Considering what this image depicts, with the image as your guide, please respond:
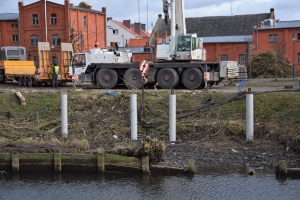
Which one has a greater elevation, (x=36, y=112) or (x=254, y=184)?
(x=36, y=112)

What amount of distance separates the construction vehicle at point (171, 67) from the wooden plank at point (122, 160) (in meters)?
11.7

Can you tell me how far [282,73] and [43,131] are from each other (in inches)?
1082

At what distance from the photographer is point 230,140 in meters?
17.8

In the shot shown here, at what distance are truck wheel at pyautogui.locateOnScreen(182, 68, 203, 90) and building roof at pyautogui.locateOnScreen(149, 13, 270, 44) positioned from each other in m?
42.9

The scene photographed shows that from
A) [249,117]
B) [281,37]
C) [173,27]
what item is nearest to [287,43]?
[281,37]

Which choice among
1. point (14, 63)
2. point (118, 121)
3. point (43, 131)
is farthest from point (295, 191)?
point (14, 63)

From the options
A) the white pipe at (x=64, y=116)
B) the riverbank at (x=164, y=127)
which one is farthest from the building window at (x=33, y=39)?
the white pipe at (x=64, y=116)

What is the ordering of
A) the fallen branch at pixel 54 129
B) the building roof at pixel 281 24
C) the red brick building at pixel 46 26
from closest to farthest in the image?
the fallen branch at pixel 54 129 < the building roof at pixel 281 24 < the red brick building at pixel 46 26

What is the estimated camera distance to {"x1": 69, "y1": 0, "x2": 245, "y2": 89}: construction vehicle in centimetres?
2647

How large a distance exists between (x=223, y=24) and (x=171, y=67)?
151ft

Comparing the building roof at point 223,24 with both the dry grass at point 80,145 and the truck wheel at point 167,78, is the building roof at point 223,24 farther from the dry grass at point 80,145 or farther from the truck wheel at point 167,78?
the dry grass at point 80,145

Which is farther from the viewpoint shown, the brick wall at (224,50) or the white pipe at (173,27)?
the brick wall at (224,50)

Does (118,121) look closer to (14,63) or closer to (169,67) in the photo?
(169,67)

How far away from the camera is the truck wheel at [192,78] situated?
26219 millimetres
